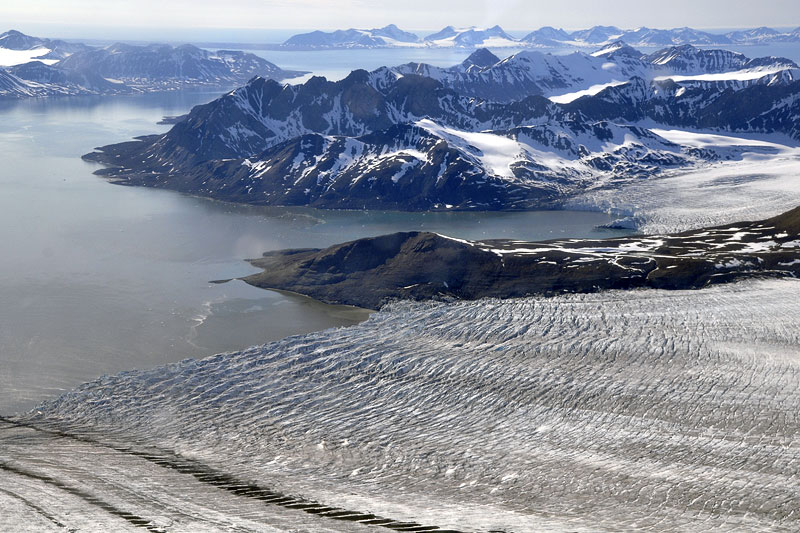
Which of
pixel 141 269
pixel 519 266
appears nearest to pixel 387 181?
pixel 141 269

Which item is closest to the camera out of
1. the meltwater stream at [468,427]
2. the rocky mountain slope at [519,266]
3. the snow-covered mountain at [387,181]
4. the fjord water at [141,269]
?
the meltwater stream at [468,427]

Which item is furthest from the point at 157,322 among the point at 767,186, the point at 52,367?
the point at 767,186

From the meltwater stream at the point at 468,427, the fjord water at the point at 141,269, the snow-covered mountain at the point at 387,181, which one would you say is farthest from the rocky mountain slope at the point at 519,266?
the snow-covered mountain at the point at 387,181

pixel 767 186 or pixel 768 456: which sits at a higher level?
pixel 767 186

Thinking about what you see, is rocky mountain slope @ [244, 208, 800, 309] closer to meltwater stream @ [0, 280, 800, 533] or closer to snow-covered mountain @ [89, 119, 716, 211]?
meltwater stream @ [0, 280, 800, 533]

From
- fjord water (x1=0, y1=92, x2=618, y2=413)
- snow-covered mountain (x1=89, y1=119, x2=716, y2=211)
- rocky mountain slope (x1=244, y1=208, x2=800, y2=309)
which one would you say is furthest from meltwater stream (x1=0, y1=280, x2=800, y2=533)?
snow-covered mountain (x1=89, y1=119, x2=716, y2=211)

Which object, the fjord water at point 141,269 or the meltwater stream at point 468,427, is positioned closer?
the meltwater stream at point 468,427

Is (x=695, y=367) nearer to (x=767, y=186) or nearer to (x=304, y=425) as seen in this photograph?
(x=304, y=425)

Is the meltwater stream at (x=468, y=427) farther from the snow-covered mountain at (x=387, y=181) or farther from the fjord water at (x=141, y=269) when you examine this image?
the snow-covered mountain at (x=387, y=181)
